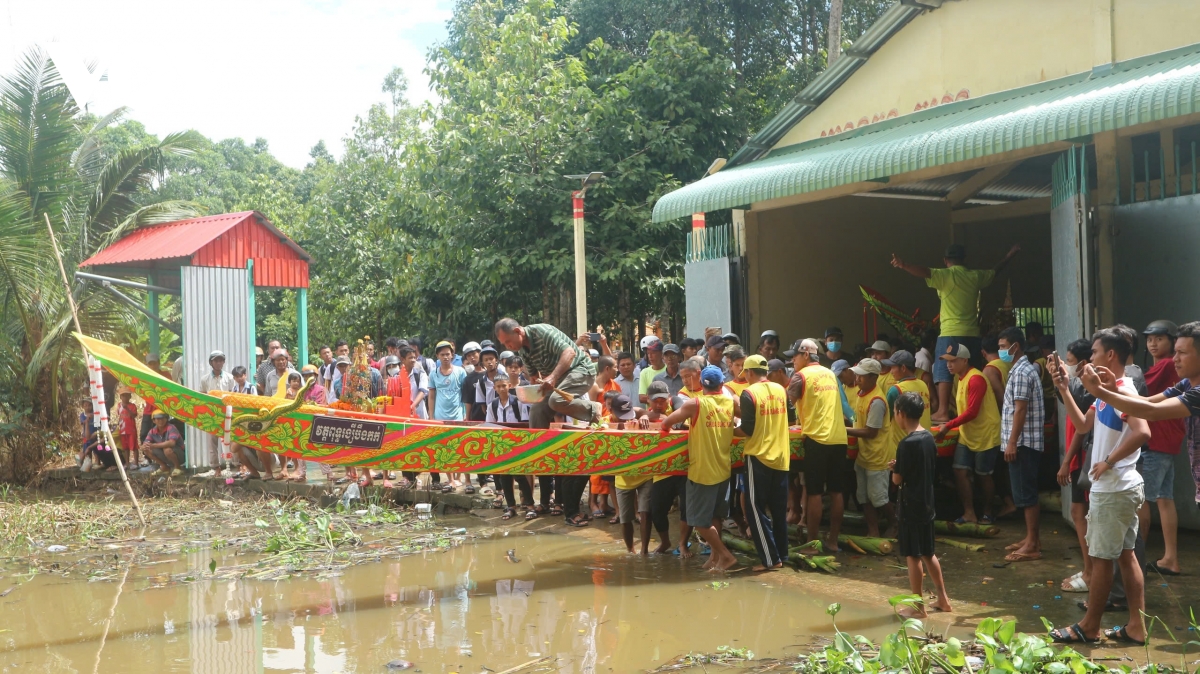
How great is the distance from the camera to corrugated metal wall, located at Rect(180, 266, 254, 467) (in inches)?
519

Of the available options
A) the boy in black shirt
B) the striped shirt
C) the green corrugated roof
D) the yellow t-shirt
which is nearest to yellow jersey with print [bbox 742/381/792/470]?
the boy in black shirt

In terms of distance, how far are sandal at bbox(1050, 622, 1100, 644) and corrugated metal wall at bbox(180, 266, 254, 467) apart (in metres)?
10.7

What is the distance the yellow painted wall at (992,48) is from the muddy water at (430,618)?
5.41 metres

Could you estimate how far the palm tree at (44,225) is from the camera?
13.3 metres

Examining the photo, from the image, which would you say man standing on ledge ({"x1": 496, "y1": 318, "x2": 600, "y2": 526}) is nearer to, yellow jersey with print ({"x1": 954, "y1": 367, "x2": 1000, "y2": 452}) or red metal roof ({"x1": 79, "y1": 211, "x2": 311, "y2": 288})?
yellow jersey with print ({"x1": 954, "y1": 367, "x2": 1000, "y2": 452})

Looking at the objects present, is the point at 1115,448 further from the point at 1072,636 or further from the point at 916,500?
the point at 916,500

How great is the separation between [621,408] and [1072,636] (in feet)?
13.8

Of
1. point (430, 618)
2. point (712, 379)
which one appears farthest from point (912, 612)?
point (430, 618)

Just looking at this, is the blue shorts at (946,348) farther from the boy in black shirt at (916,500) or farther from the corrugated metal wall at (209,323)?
the corrugated metal wall at (209,323)

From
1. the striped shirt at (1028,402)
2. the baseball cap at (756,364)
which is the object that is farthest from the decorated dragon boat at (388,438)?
the striped shirt at (1028,402)

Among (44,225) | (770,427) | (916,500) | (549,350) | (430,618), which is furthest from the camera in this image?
(44,225)

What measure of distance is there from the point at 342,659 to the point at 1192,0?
26.7ft

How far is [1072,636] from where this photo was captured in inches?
213

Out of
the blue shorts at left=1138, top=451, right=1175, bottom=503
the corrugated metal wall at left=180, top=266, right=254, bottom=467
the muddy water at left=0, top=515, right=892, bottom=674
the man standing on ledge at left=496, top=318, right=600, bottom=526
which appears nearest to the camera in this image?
the muddy water at left=0, top=515, right=892, bottom=674
